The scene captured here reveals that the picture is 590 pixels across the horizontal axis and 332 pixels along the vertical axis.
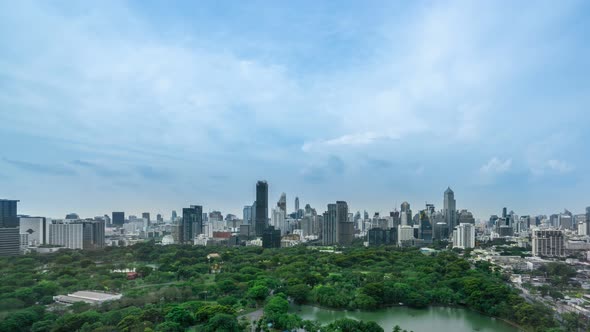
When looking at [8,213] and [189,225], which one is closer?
[8,213]

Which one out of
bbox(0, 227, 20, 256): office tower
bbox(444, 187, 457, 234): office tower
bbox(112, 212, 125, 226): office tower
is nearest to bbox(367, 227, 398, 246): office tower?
bbox(444, 187, 457, 234): office tower

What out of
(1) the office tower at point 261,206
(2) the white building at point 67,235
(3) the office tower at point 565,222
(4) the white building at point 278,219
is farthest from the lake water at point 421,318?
(3) the office tower at point 565,222

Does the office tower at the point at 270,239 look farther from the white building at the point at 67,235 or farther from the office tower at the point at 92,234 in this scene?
the white building at the point at 67,235

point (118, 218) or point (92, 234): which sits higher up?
point (92, 234)

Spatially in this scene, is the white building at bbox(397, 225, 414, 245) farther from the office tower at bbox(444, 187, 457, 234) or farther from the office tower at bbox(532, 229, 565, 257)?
the office tower at bbox(532, 229, 565, 257)

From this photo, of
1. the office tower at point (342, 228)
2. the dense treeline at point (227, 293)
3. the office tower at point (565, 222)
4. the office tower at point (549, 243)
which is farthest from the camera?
the office tower at point (565, 222)

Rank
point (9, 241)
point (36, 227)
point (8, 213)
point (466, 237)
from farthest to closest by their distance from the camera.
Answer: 1. point (466, 237)
2. point (36, 227)
3. point (8, 213)
4. point (9, 241)

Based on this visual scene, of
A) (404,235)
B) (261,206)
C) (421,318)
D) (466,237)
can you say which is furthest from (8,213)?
(466,237)

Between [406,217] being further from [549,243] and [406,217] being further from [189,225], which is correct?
[189,225]
